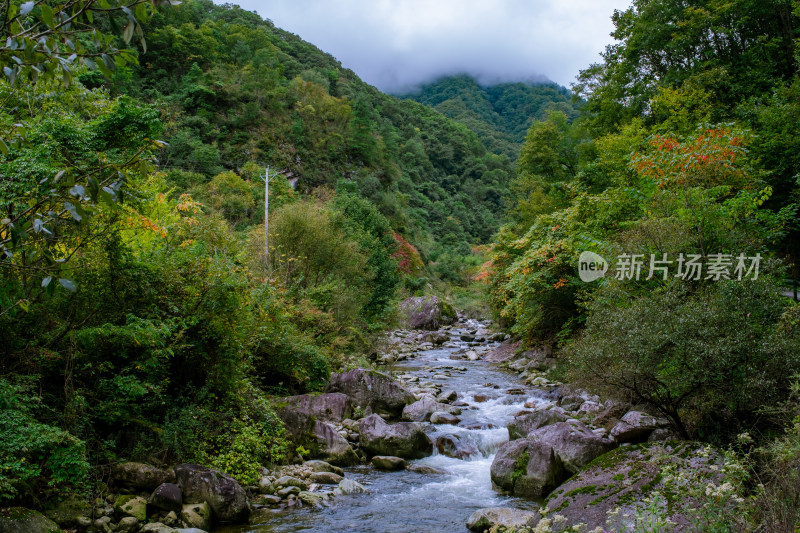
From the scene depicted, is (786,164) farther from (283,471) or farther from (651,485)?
(283,471)

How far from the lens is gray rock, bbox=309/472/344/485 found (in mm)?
8703

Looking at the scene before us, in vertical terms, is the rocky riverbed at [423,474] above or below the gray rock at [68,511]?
below

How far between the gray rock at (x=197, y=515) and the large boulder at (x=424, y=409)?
654 centimetres

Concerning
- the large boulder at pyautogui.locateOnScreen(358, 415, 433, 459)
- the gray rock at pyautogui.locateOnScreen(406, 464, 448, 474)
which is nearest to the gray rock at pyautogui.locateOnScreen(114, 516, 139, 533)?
the large boulder at pyautogui.locateOnScreen(358, 415, 433, 459)

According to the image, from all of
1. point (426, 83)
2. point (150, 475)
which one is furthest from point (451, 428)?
point (426, 83)

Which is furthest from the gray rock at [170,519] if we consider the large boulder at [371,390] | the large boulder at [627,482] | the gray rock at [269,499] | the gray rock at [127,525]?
the large boulder at [371,390]

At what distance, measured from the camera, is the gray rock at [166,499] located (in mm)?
6539

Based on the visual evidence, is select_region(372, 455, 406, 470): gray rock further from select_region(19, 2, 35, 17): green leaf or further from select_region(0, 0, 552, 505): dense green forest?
select_region(19, 2, 35, 17): green leaf

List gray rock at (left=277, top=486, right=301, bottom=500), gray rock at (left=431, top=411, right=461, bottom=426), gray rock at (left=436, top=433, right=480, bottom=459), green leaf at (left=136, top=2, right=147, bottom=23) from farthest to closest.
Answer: gray rock at (left=431, top=411, right=461, bottom=426) → gray rock at (left=436, top=433, right=480, bottom=459) → gray rock at (left=277, top=486, right=301, bottom=500) → green leaf at (left=136, top=2, right=147, bottom=23)

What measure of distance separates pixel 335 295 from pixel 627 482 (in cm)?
1284

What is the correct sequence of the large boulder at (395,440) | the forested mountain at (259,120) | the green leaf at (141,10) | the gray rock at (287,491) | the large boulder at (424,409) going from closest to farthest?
the green leaf at (141,10)
the gray rock at (287,491)
the large boulder at (395,440)
the large boulder at (424,409)
the forested mountain at (259,120)

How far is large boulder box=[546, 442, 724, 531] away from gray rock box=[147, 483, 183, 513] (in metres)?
5.05

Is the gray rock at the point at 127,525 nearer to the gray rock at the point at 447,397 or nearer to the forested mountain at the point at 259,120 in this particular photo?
the gray rock at the point at 447,397

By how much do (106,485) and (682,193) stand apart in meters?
11.1
